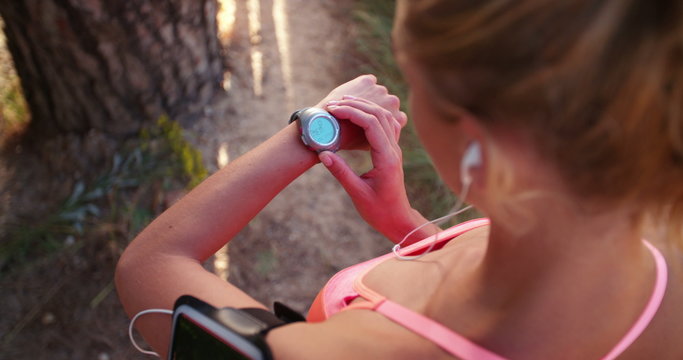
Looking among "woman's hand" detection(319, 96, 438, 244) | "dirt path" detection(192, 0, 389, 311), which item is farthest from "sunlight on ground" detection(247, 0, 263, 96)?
"woman's hand" detection(319, 96, 438, 244)

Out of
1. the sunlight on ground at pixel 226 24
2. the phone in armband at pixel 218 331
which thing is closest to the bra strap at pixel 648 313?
the phone in armband at pixel 218 331

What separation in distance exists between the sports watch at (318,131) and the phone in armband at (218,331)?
19.0 inches

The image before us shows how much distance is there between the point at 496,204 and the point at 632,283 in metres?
0.31

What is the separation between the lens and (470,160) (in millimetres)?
741

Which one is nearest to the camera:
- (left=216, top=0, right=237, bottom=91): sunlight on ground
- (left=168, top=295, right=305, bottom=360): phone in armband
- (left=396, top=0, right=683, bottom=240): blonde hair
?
(left=396, top=0, right=683, bottom=240): blonde hair

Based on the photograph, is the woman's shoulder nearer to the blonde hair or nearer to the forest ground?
the blonde hair

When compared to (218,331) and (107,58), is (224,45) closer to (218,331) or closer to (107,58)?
(107,58)

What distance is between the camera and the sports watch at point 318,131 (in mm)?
1387

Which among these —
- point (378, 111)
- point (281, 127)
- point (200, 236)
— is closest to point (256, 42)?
point (281, 127)

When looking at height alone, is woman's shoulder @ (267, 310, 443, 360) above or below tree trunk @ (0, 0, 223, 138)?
below

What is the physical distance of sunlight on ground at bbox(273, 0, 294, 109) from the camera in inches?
116

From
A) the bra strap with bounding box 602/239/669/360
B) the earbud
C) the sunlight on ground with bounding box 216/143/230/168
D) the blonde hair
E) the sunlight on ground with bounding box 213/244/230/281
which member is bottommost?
the sunlight on ground with bounding box 213/244/230/281

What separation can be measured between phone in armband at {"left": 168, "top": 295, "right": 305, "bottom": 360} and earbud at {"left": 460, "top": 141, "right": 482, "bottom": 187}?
381mm

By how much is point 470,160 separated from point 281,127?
2.11m
